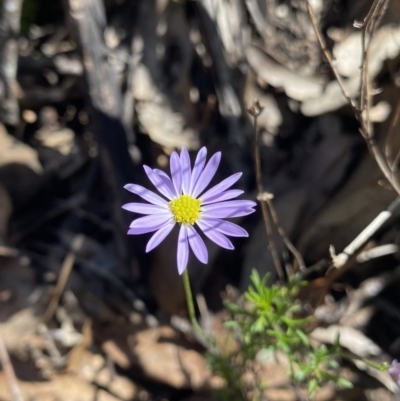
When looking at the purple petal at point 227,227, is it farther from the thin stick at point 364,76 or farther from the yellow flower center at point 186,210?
the thin stick at point 364,76

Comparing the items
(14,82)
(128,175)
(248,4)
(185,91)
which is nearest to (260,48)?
(248,4)

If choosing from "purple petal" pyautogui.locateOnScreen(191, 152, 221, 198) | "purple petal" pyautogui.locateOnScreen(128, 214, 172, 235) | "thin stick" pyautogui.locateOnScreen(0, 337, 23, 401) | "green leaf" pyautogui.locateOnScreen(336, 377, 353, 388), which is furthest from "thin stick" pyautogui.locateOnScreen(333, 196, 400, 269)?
"thin stick" pyautogui.locateOnScreen(0, 337, 23, 401)

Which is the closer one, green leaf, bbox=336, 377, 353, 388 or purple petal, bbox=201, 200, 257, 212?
purple petal, bbox=201, 200, 257, 212

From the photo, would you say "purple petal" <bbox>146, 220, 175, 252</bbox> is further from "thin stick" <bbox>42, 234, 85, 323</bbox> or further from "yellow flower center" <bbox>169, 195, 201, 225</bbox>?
"thin stick" <bbox>42, 234, 85, 323</bbox>

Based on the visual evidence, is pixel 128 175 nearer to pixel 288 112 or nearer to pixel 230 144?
pixel 230 144

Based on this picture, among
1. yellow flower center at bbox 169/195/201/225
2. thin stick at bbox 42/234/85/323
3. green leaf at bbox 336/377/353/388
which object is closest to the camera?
yellow flower center at bbox 169/195/201/225

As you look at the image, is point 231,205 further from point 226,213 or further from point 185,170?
point 185,170

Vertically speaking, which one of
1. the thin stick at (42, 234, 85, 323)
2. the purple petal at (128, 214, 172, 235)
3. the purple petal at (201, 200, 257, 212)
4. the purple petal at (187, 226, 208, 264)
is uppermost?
the purple petal at (128, 214, 172, 235)

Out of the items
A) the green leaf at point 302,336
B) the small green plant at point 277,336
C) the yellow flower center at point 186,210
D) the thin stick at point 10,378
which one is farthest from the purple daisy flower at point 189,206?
the thin stick at point 10,378
